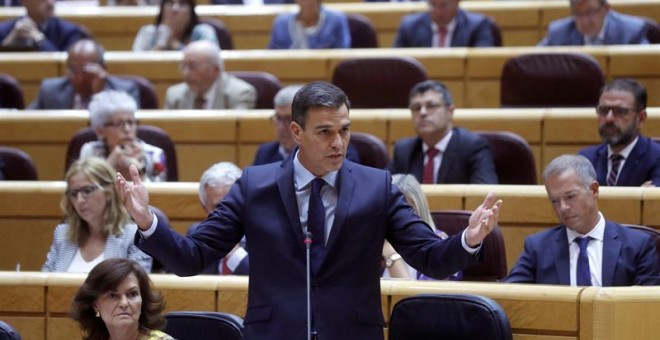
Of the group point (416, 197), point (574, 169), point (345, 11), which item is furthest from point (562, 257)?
point (345, 11)

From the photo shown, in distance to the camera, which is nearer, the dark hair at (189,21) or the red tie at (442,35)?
the red tie at (442,35)

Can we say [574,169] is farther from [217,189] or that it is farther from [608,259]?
[217,189]

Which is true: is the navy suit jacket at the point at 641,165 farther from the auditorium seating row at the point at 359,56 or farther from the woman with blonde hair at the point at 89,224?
the woman with blonde hair at the point at 89,224

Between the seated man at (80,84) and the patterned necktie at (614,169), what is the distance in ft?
6.68

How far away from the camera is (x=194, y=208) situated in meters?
3.86

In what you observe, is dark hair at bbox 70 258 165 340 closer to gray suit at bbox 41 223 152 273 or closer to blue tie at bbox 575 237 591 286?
gray suit at bbox 41 223 152 273

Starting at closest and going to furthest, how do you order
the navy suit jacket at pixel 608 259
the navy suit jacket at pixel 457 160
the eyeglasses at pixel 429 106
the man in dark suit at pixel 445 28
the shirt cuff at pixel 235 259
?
the navy suit jacket at pixel 608 259
the shirt cuff at pixel 235 259
the navy suit jacket at pixel 457 160
the eyeglasses at pixel 429 106
the man in dark suit at pixel 445 28

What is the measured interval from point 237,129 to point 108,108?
54cm

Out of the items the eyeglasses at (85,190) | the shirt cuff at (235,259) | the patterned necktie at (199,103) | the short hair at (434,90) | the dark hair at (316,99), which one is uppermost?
the dark hair at (316,99)

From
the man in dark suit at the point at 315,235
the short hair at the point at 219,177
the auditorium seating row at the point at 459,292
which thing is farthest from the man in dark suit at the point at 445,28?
the man in dark suit at the point at 315,235

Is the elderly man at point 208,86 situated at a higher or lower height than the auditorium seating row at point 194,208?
higher

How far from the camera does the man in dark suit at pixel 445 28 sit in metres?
5.20

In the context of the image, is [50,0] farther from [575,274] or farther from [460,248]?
[460,248]

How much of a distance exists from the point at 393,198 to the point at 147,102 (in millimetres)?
2967
